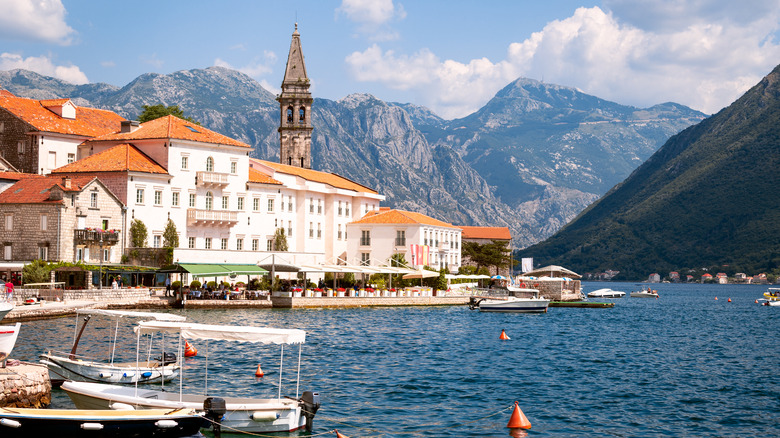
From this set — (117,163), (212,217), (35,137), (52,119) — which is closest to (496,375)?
(212,217)

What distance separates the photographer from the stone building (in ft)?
270

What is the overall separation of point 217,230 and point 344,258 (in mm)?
25542

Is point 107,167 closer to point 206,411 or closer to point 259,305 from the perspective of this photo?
point 259,305

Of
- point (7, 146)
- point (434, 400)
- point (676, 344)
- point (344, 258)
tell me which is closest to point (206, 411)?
point (434, 400)

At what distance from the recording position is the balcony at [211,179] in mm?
80250

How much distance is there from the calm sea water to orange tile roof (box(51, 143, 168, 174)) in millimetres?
19980

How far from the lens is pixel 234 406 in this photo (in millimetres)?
23047

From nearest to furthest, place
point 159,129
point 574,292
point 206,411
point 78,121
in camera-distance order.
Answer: point 206,411, point 159,129, point 78,121, point 574,292

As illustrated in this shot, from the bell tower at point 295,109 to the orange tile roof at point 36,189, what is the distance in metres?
49.9

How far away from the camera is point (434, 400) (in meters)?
29.5

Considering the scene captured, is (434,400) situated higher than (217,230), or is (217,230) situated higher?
(217,230)

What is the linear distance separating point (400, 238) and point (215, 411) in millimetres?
81959

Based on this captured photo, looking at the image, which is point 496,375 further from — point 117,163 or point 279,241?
point 279,241

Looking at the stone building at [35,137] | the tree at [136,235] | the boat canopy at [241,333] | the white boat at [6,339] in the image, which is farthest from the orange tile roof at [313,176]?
the boat canopy at [241,333]
